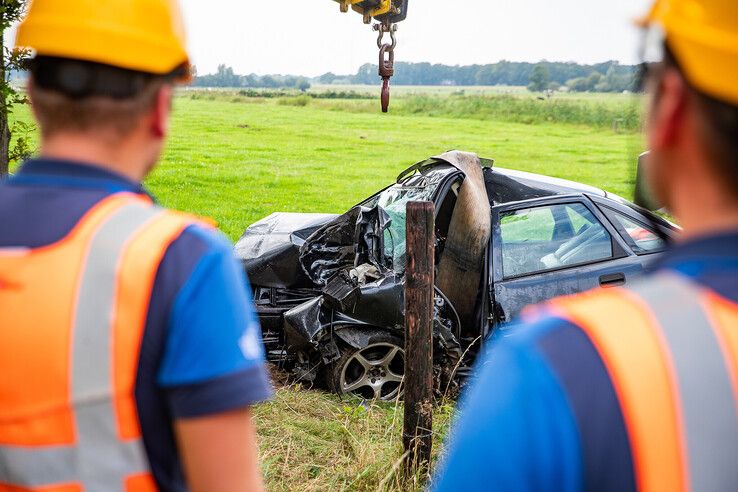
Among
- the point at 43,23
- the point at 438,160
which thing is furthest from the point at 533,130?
the point at 43,23

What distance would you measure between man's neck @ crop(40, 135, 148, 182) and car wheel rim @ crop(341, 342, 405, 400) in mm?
4105

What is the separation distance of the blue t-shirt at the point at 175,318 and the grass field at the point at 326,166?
656mm

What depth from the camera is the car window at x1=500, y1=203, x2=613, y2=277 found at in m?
5.27

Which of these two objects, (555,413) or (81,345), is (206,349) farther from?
(555,413)

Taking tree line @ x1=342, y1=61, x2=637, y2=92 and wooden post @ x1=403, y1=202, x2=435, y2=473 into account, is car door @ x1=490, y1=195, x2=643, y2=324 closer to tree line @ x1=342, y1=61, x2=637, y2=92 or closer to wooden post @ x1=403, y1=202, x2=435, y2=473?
wooden post @ x1=403, y1=202, x2=435, y2=473

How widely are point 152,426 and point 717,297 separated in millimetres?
768

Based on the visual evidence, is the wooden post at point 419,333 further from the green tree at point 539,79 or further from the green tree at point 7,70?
the green tree at point 539,79

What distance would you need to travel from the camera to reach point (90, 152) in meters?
1.13

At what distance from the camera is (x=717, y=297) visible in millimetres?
752

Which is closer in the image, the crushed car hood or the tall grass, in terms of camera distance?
the tall grass

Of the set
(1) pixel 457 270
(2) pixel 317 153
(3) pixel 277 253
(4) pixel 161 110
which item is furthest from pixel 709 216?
(2) pixel 317 153

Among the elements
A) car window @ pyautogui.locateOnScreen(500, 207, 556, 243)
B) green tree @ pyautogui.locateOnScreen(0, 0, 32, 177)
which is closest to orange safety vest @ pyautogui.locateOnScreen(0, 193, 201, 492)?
green tree @ pyautogui.locateOnScreen(0, 0, 32, 177)

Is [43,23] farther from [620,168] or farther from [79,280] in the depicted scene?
[620,168]

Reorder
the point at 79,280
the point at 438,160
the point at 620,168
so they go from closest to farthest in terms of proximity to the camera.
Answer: the point at 79,280
the point at 438,160
the point at 620,168
